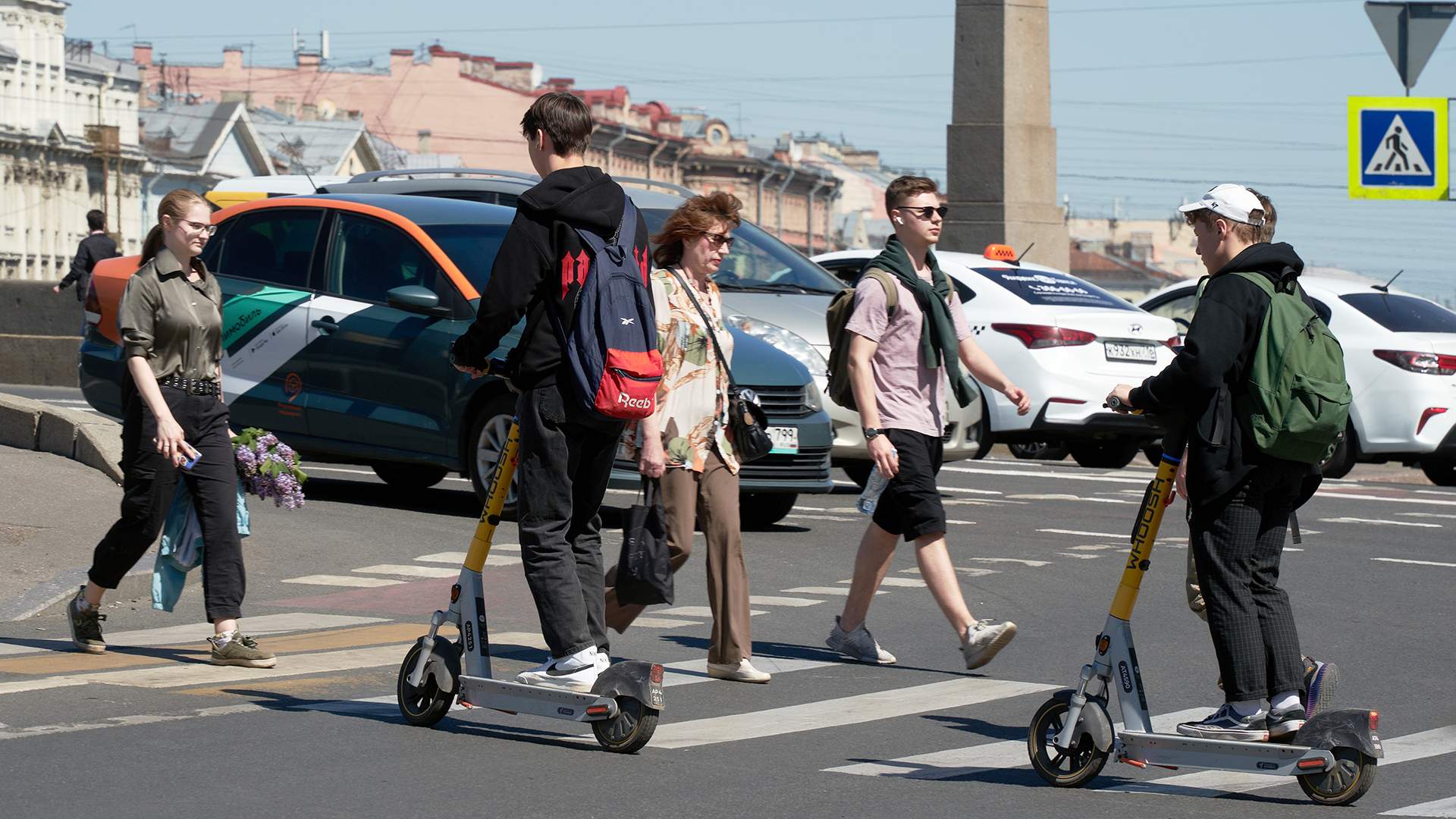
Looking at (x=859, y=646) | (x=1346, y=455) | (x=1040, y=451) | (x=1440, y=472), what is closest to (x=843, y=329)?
(x=859, y=646)

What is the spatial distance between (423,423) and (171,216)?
15.2ft

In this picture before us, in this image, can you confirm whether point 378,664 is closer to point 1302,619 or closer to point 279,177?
point 1302,619

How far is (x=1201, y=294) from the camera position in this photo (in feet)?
20.6

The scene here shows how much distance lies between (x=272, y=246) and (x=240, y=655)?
616cm

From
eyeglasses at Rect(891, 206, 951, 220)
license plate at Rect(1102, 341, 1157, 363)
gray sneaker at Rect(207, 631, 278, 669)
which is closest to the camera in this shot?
gray sneaker at Rect(207, 631, 278, 669)

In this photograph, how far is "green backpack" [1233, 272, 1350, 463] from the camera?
612 centimetres

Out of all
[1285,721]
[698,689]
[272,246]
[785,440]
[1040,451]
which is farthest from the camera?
[1040,451]

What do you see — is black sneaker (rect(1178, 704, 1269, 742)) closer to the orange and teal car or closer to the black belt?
the black belt

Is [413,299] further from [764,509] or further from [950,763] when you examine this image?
[950,763]

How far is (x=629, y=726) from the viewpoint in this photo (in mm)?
6609

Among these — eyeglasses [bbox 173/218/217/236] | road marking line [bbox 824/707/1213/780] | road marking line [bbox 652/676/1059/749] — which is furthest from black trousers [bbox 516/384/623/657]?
eyeglasses [bbox 173/218/217/236]

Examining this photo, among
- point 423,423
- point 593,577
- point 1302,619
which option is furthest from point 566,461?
point 423,423

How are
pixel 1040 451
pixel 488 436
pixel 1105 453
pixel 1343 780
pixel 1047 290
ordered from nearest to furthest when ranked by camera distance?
1. pixel 1343 780
2. pixel 488 436
3. pixel 1047 290
4. pixel 1105 453
5. pixel 1040 451

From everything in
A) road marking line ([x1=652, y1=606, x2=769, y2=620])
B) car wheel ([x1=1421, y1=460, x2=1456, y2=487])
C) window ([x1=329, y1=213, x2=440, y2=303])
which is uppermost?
window ([x1=329, y1=213, x2=440, y2=303])
